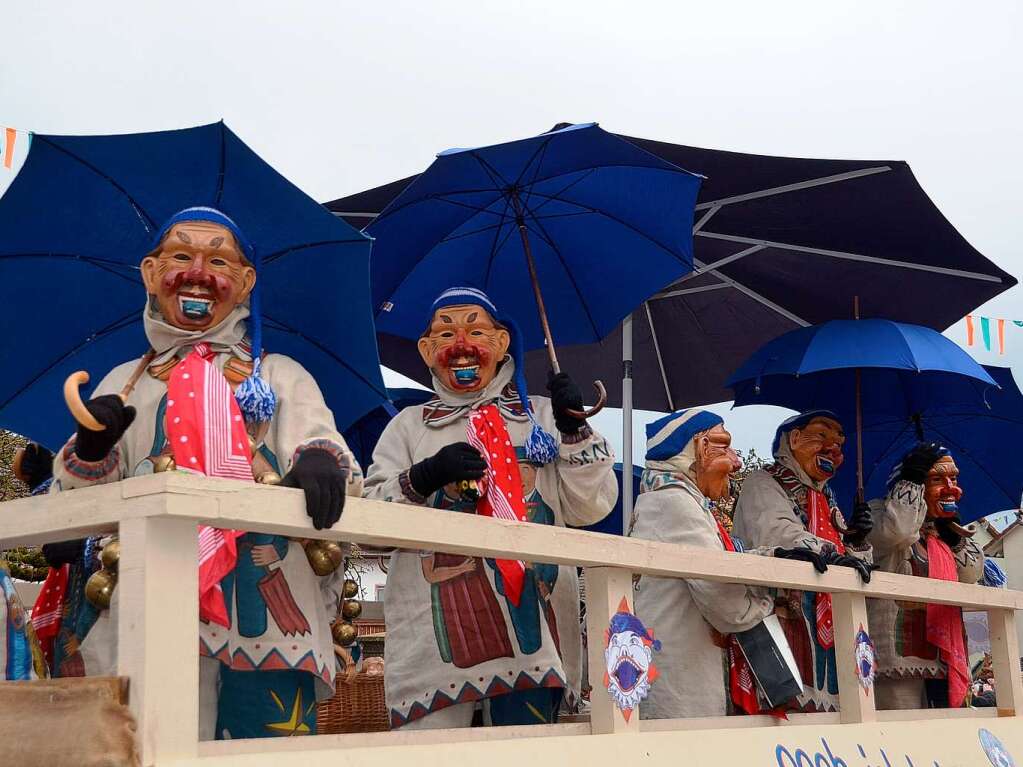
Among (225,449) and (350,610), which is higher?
(225,449)

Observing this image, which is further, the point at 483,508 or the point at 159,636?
the point at 483,508

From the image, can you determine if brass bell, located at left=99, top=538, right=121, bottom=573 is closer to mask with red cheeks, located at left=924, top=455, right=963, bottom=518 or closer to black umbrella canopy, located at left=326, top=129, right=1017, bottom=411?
black umbrella canopy, located at left=326, top=129, right=1017, bottom=411

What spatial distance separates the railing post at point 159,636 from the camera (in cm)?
198

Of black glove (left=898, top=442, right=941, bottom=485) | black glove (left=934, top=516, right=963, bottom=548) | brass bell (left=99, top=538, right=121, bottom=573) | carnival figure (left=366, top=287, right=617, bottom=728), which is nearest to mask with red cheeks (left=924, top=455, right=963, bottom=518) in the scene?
black glove (left=934, top=516, right=963, bottom=548)

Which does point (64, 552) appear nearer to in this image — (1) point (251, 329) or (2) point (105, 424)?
(2) point (105, 424)

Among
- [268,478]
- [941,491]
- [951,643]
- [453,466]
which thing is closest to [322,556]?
[268,478]

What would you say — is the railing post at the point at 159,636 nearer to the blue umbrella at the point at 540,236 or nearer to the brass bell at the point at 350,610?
the brass bell at the point at 350,610

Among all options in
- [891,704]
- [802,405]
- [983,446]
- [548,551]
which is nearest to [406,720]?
[548,551]

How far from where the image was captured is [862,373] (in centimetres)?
584

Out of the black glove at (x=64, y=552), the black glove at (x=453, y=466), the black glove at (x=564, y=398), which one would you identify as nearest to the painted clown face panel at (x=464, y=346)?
the black glove at (x=564, y=398)

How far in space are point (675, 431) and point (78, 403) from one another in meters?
2.19

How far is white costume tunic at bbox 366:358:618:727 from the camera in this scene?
11.1 feet

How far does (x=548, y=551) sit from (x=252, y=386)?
2.60 feet

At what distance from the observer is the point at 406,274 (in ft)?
14.7
